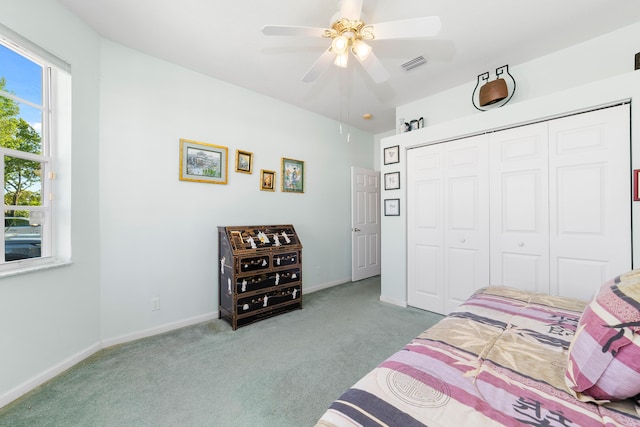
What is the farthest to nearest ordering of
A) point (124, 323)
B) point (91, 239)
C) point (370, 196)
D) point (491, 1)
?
point (370, 196) → point (124, 323) → point (91, 239) → point (491, 1)

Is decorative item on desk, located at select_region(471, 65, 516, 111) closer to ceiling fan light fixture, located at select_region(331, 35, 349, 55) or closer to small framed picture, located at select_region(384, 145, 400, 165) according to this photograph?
small framed picture, located at select_region(384, 145, 400, 165)

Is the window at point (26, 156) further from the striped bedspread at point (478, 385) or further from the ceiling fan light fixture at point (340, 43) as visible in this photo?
the striped bedspread at point (478, 385)

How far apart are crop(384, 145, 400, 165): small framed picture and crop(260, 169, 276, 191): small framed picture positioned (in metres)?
Answer: 1.54

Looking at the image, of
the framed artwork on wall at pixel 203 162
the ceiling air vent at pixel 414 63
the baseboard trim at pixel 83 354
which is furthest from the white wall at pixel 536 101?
the baseboard trim at pixel 83 354

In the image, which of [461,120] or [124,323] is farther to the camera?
[461,120]

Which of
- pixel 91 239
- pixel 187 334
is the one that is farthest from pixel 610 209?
Answer: pixel 91 239

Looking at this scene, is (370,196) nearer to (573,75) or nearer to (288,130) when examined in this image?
(288,130)

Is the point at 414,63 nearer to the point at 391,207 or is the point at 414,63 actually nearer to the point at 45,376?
the point at 391,207

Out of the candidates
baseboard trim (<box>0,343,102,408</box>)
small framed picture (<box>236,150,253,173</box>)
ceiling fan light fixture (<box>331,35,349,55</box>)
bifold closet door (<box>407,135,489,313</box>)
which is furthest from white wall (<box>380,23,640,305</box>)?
baseboard trim (<box>0,343,102,408</box>)

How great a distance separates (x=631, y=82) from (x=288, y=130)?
3.28m

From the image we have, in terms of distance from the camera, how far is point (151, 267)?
2.50m

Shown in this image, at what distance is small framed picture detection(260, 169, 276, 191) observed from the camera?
11.0 feet

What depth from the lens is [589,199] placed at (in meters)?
2.09

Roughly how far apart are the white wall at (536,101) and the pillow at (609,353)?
1828mm
